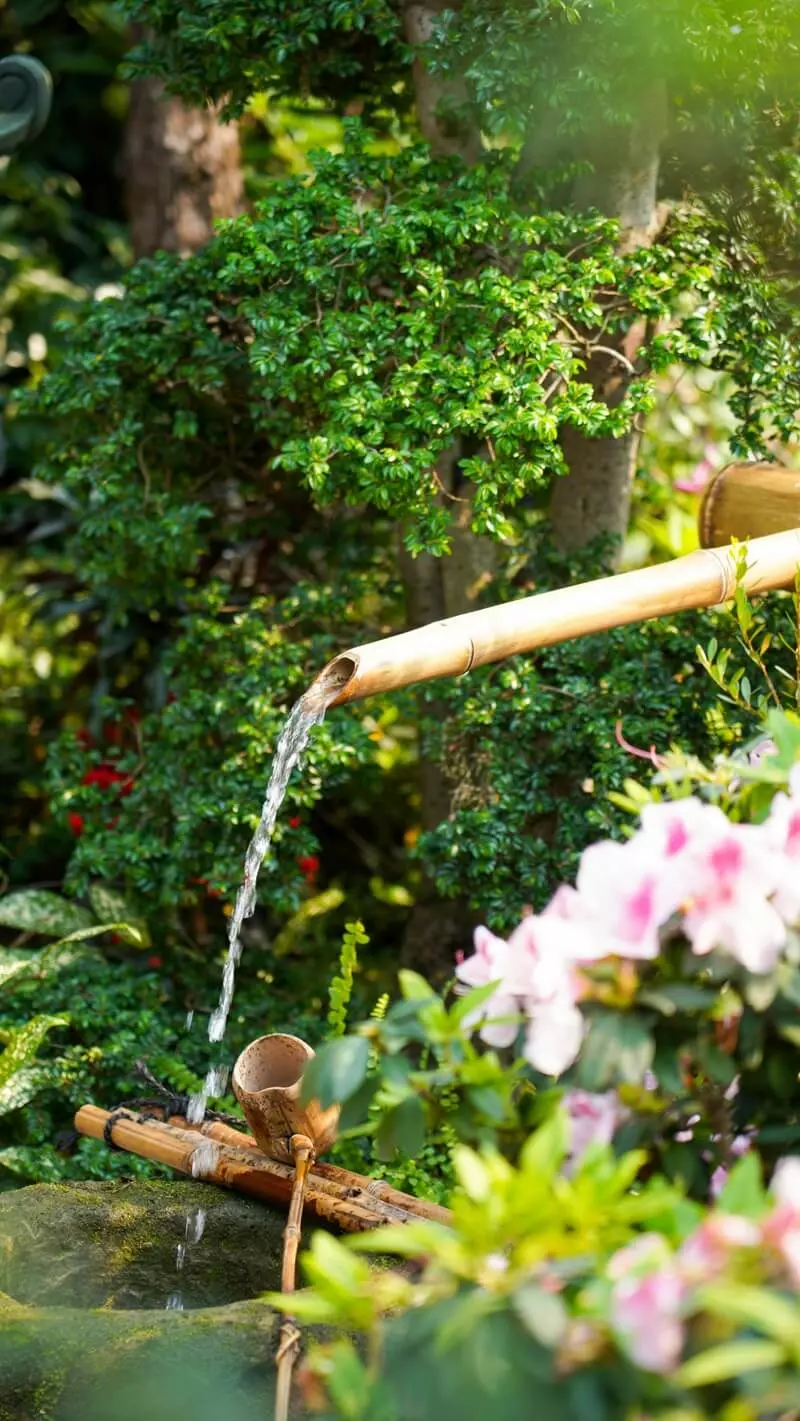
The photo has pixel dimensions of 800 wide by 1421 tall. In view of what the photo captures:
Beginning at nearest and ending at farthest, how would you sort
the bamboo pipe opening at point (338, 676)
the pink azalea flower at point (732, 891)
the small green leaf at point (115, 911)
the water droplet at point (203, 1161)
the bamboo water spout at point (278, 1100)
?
the pink azalea flower at point (732, 891)
the bamboo pipe opening at point (338, 676)
the bamboo water spout at point (278, 1100)
the water droplet at point (203, 1161)
the small green leaf at point (115, 911)

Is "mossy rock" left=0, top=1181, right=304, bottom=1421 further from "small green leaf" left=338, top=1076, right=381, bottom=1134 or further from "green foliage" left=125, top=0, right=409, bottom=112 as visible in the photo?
"green foliage" left=125, top=0, right=409, bottom=112

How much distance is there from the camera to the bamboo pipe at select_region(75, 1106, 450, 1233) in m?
1.82

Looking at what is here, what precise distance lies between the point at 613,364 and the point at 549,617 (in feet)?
3.20

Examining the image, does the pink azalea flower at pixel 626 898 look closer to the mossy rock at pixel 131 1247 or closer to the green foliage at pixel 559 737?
the mossy rock at pixel 131 1247

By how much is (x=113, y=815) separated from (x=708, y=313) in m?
1.65

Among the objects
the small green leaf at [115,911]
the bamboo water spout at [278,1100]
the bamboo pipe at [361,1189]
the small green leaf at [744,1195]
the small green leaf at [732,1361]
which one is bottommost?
the bamboo pipe at [361,1189]

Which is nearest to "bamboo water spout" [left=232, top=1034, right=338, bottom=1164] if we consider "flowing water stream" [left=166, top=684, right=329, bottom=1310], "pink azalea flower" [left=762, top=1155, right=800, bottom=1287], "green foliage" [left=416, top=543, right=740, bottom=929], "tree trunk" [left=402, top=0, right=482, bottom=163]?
"flowing water stream" [left=166, top=684, right=329, bottom=1310]

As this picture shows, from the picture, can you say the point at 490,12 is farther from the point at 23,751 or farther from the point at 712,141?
the point at 23,751

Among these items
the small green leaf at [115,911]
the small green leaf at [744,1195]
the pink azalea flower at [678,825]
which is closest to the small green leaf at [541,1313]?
the small green leaf at [744,1195]

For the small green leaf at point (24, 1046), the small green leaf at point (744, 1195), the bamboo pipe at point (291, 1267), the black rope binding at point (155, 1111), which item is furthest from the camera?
the small green leaf at point (24, 1046)

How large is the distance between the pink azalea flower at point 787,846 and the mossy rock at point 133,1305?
723mm

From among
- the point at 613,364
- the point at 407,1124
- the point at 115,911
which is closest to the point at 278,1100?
the point at 407,1124

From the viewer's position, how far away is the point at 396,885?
12.5ft

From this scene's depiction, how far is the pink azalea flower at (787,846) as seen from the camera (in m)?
1.15
